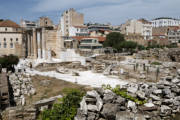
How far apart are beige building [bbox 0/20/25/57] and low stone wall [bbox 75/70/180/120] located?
3864 centimetres

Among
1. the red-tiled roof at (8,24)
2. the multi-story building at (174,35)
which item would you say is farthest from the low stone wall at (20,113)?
the multi-story building at (174,35)

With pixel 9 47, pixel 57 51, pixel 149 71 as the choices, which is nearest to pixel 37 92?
pixel 149 71

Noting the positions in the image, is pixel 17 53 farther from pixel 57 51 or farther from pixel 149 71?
pixel 149 71

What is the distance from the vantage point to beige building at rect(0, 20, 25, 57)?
4166cm

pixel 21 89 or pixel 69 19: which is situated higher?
pixel 69 19

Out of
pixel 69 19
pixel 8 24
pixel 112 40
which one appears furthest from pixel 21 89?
pixel 69 19

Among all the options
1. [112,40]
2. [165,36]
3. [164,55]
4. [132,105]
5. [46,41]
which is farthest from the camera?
[165,36]

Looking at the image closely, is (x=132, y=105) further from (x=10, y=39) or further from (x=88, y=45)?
(x=10, y=39)

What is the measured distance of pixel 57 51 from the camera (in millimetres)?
31500

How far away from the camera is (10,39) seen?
4319cm

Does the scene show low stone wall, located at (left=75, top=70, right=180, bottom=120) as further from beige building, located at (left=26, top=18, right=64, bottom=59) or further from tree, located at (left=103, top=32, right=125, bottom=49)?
tree, located at (left=103, top=32, right=125, bottom=49)

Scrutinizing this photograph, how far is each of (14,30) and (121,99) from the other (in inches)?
1721

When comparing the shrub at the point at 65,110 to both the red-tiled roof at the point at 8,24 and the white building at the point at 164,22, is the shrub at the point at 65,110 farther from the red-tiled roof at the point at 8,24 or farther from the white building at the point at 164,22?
the white building at the point at 164,22

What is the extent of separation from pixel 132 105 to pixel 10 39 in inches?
1720
